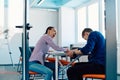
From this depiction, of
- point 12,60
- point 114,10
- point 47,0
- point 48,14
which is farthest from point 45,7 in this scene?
point 114,10

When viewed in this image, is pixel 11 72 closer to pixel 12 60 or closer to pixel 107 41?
pixel 12 60

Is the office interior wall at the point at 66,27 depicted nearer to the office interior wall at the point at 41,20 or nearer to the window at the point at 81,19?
the window at the point at 81,19

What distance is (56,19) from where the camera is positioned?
1059 cm

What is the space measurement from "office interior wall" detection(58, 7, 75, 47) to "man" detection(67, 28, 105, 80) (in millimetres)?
7201

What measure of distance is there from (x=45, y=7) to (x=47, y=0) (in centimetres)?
137

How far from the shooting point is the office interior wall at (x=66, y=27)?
33.3ft

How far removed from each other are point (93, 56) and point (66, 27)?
7.33 meters

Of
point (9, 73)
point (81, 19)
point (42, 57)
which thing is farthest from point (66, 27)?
point (9, 73)

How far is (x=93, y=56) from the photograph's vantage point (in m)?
2.92

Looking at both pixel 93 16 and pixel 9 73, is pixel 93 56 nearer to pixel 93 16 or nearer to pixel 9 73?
pixel 9 73

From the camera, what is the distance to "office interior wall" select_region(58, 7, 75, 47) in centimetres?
1016

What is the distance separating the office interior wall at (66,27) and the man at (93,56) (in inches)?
284

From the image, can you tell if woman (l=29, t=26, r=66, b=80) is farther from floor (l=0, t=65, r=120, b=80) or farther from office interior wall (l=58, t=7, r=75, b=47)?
office interior wall (l=58, t=7, r=75, b=47)

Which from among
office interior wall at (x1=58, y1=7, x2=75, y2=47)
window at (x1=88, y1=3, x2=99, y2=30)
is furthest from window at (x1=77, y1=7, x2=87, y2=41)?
window at (x1=88, y1=3, x2=99, y2=30)
